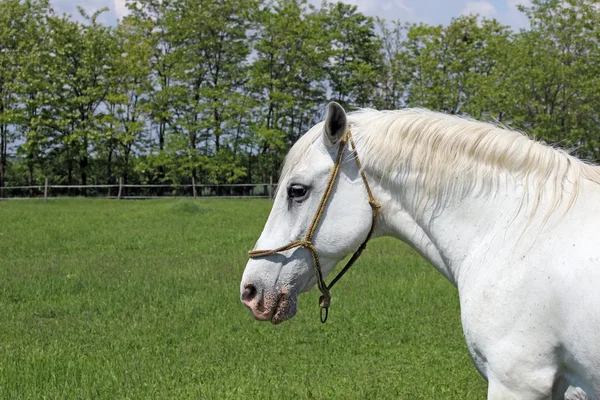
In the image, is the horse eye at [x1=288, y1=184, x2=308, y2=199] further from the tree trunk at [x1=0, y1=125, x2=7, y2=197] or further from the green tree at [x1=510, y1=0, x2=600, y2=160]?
the tree trunk at [x1=0, y1=125, x2=7, y2=197]

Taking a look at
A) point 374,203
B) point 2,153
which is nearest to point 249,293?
point 374,203

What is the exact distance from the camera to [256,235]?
14469mm

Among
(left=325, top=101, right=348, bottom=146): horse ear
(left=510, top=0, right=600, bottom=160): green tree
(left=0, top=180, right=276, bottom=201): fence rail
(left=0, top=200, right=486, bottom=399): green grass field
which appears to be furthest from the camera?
(left=0, top=180, right=276, bottom=201): fence rail

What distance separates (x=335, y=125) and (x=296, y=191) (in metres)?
0.33

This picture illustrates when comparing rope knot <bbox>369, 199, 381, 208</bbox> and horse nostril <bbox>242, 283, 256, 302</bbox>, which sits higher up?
rope knot <bbox>369, 199, 381, 208</bbox>

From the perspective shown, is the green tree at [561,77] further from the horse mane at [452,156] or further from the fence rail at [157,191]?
the horse mane at [452,156]

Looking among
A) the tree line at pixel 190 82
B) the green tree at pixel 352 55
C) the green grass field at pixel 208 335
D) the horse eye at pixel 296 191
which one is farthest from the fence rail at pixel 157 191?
the horse eye at pixel 296 191

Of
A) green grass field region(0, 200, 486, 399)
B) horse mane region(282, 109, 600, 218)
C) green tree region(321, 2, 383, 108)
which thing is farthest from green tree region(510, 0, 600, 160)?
horse mane region(282, 109, 600, 218)

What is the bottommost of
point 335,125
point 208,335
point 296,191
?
point 208,335

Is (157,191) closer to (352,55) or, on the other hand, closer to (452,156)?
(352,55)

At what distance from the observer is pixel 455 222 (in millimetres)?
2504

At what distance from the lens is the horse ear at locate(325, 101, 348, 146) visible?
8.27 feet

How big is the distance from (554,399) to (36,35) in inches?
1520

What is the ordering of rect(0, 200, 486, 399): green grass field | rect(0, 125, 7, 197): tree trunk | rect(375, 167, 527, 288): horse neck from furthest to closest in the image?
rect(0, 125, 7, 197): tree trunk < rect(0, 200, 486, 399): green grass field < rect(375, 167, 527, 288): horse neck
